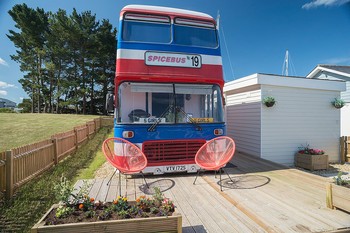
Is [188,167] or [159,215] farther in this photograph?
[188,167]

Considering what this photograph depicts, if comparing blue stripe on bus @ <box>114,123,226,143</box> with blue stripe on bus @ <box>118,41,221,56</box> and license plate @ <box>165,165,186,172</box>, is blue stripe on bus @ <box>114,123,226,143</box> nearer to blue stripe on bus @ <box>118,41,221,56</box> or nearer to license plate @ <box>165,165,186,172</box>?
license plate @ <box>165,165,186,172</box>

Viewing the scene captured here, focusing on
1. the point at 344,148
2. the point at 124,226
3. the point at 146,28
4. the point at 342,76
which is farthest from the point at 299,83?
the point at 342,76

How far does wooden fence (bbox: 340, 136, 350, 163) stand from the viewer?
31.2ft

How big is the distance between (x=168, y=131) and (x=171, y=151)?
0.53 metres

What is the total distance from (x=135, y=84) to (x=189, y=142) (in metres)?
2.01

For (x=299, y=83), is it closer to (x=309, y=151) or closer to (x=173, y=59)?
(x=309, y=151)

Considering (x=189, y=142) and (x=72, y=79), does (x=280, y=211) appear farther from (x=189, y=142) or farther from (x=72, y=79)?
(x=72, y=79)

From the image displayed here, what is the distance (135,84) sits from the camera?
5105mm

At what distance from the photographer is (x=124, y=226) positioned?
2363 mm

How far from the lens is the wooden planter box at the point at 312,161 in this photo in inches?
320

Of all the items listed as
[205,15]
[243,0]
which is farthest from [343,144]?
[205,15]

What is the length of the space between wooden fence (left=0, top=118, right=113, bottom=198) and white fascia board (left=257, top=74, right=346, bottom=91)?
7.82 m

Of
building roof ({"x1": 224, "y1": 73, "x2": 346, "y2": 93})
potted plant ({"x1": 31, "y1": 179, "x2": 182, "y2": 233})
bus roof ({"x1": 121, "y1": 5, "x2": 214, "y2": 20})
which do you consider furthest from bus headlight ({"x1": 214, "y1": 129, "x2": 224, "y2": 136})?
building roof ({"x1": 224, "y1": 73, "x2": 346, "y2": 93})

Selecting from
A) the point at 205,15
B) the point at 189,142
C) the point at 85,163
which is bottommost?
the point at 85,163
